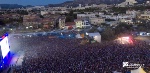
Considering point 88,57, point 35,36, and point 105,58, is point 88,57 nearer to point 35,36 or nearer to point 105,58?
point 105,58

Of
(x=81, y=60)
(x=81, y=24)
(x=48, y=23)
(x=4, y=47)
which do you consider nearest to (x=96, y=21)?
(x=81, y=24)

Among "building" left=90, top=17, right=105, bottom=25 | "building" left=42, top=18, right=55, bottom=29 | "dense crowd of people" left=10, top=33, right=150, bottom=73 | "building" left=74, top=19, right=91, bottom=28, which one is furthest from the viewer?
"building" left=90, top=17, right=105, bottom=25

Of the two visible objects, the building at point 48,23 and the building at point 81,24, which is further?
the building at point 48,23

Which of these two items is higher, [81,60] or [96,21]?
[81,60]

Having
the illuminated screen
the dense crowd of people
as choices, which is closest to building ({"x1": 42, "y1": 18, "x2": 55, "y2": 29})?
the dense crowd of people

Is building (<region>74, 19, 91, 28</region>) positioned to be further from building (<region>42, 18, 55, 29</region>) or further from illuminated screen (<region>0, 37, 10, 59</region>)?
illuminated screen (<region>0, 37, 10, 59</region>)

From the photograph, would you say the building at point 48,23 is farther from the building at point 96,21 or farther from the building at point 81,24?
the building at point 96,21

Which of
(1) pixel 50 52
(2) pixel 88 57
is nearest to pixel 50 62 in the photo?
(2) pixel 88 57

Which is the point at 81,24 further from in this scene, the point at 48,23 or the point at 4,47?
the point at 4,47

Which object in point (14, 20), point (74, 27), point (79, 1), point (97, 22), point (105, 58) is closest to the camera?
point (105, 58)

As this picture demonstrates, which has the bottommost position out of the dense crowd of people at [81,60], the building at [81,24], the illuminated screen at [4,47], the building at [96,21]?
the building at [96,21]

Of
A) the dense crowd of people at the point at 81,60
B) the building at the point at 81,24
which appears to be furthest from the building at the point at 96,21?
the dense crowd of people at the point at 81,60
